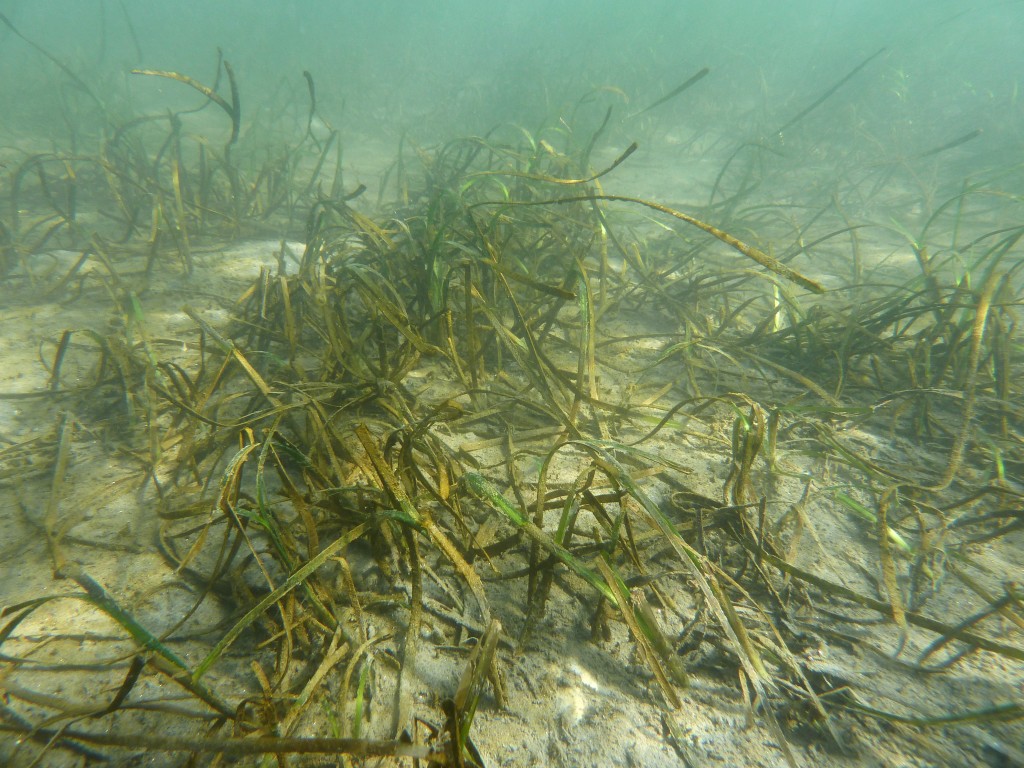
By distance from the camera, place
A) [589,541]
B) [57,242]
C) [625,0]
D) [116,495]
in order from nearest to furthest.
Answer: [589,541] < [116,495] < [57,242] < [625,0]

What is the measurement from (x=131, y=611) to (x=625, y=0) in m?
58.7

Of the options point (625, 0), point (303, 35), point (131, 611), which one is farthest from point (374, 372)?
point (625, 0)

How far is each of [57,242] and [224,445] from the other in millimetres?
4423

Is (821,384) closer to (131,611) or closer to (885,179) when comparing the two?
(131,611)

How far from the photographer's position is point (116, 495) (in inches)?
72.1

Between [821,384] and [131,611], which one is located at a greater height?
[821,384]

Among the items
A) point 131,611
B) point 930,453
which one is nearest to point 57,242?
point 131,611

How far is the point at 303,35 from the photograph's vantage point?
22.5m

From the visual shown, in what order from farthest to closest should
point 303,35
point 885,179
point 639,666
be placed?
1. point 303,35
2. point 885,179
3. point 639,666

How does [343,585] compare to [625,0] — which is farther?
[625,0]

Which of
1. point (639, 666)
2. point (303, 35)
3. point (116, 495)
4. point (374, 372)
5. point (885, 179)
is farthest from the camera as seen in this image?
point (303, 35)

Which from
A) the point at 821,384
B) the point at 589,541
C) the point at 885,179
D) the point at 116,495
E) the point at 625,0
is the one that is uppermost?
the point at 625,0

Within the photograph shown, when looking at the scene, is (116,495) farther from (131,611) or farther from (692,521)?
(692,521)

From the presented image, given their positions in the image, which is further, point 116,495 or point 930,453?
point 930,453
